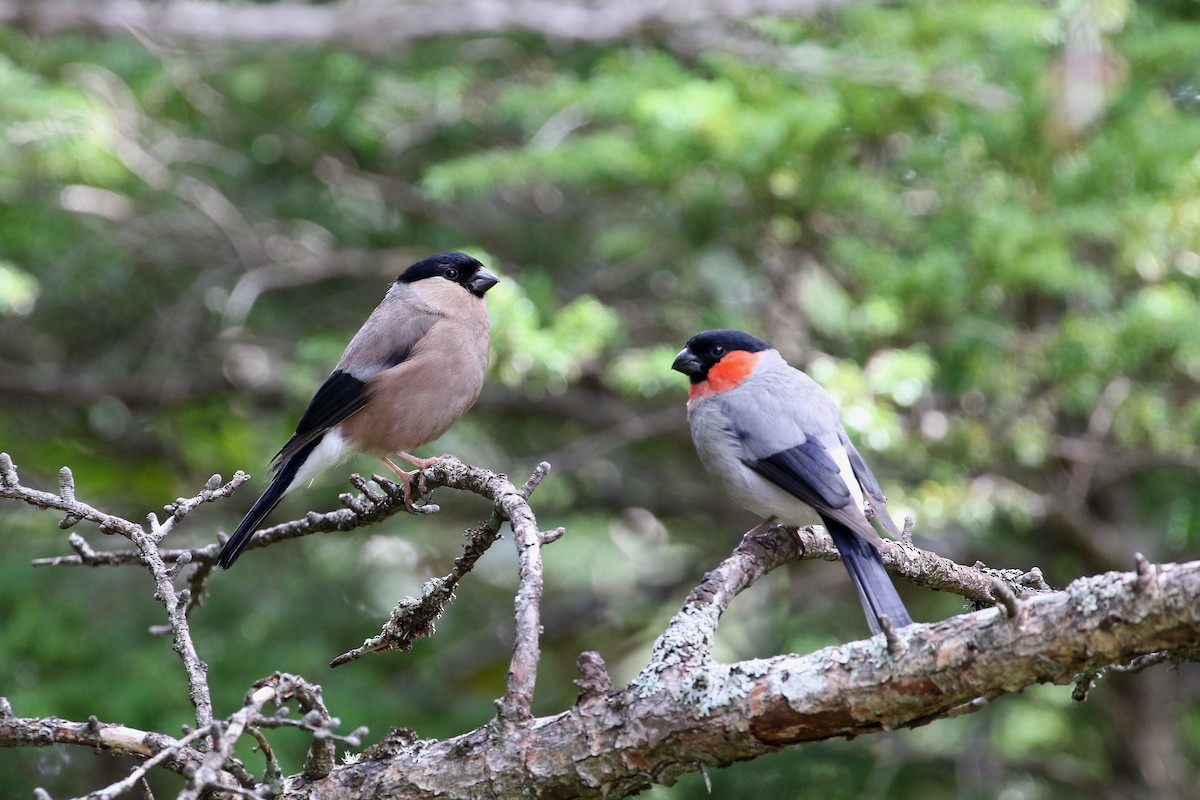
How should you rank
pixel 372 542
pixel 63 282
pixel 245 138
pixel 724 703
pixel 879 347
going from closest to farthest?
pixel 724 703 → pixel 879 347 → pixel 63 282 → pixel 245 138 → pixel 372 542

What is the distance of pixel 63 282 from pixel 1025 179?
16.0 ft

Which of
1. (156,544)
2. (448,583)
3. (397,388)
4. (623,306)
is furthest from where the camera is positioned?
(623,306)

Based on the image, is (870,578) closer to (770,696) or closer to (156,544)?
(770,696)

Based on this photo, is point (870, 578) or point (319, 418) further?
point (319, 418)

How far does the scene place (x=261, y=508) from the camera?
367cm

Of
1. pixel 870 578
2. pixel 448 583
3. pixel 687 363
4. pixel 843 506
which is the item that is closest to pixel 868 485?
pixel 843 506

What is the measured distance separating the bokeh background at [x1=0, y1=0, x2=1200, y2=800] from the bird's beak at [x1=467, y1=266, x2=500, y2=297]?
10cm

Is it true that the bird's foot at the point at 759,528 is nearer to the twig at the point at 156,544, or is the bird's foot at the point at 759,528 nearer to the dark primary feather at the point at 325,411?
the twig at the point at 156,544

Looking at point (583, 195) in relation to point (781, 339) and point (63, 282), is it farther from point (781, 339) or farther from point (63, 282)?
point (63, 282)

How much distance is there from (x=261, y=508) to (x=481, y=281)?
1490 mm

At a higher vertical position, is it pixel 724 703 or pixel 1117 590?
pixel 1117 590

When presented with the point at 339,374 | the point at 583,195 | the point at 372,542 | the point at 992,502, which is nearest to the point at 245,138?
the point at 583,195

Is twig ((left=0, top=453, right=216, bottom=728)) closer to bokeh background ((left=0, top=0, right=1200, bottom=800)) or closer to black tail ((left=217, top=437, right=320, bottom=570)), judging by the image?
black tail ((left=217, top=437, right=320, bottom=570))

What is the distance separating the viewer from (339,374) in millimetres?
4535
